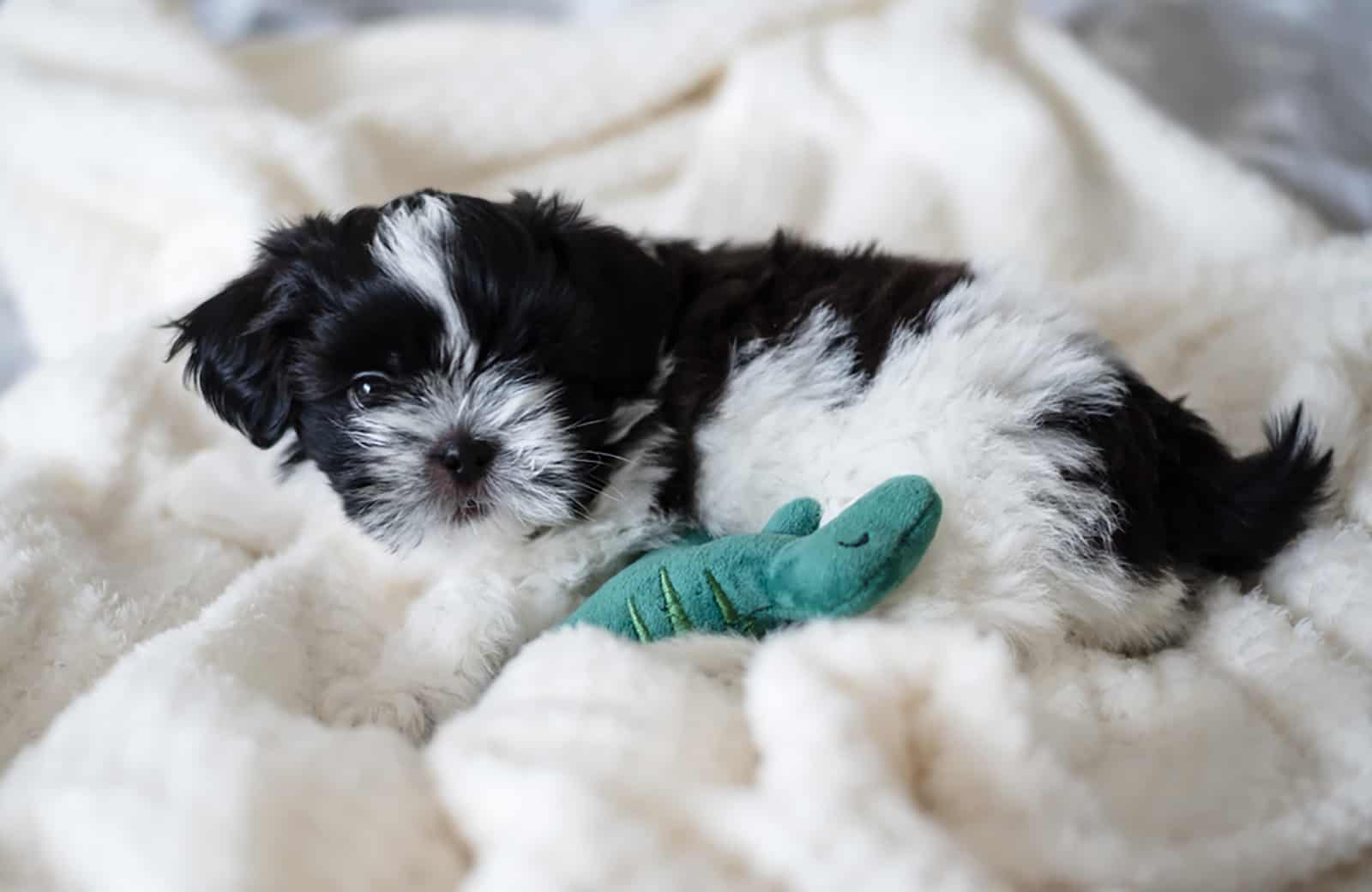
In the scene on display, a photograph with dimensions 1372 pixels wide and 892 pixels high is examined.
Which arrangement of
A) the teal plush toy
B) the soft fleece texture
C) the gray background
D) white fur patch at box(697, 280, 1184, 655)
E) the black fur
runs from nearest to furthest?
the soft fleece texture → the teal plush toy → white fur patch at box(697, 280, 1184, 655) → the black fur → the gray background

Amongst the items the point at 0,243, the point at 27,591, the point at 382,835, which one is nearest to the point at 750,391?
the point at 382,835

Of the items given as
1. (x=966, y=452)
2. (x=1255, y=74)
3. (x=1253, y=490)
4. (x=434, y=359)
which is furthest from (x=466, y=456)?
(x=1255, y=74)

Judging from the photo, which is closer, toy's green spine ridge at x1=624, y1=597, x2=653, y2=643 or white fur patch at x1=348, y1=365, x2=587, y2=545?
toy's green spine ridge at x1=624, y1=597, x2=653, y2=643

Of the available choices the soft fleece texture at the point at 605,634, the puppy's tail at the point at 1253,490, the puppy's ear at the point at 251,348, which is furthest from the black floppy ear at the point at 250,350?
the puppy's tail at the point at 1253,490

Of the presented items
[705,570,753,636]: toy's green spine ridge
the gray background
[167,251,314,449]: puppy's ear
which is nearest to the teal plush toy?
[705,570,753,636]: toy's green spine ridge

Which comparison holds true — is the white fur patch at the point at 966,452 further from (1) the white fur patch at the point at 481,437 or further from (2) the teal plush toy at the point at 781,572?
(1) the white fur patch at the point at 481,437

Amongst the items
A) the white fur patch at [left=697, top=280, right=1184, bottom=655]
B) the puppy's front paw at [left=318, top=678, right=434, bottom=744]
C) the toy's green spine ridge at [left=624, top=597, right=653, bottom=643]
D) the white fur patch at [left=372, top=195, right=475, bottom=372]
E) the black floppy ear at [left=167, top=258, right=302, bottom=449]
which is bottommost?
the puppy's front paw at [left=318, top=678, right=434, bottom=744]

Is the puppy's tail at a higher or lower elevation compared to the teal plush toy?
higher

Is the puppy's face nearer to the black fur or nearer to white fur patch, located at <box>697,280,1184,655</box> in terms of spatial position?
the black fur
